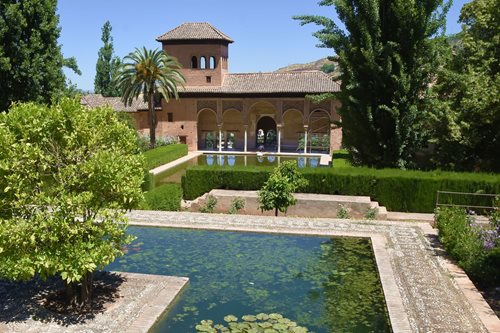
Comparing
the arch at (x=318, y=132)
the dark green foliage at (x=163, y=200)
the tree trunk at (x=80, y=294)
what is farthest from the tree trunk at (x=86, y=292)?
the arch at (x=318, y=132)

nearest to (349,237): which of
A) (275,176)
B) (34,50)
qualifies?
(275,176)

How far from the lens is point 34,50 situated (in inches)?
791

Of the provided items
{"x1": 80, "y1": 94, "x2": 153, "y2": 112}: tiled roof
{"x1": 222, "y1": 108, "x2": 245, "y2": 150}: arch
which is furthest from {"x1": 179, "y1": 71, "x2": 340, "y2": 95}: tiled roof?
{"x1": 80, "y1": 94, "x2": 153, "y2": 112}: tiled roof

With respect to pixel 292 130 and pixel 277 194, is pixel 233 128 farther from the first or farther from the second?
pixel 277 194

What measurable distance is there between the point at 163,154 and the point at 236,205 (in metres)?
15.5

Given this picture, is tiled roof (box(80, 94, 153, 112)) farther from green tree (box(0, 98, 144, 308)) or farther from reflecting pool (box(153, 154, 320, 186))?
green tree (box(0, 98, 144, 308))

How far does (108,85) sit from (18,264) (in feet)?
172

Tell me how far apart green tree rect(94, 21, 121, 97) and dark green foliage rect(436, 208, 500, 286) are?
50.0m

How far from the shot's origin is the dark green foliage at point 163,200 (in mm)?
15531

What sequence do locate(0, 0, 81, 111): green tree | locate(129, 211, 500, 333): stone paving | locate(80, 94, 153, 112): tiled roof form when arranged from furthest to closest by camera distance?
1. locate(80, 94, 153, 112): tiled roof
2. locate(0, 0, 81, 111): green tree
3. locate(129, 211, 500, 333): stone paving

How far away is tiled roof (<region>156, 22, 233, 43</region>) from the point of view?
123 feet

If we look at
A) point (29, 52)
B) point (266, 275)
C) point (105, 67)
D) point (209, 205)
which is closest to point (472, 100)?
point (209, 205)

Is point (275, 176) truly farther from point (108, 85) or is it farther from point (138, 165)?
point (108, 85)

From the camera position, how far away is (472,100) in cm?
1627
